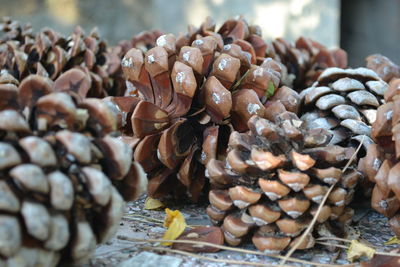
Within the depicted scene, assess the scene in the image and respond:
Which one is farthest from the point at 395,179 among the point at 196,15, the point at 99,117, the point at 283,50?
the point at 196,15

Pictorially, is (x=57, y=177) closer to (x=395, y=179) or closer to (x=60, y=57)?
(x=395, y=179)

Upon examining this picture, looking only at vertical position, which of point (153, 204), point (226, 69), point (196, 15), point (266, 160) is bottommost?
point (153, 204)

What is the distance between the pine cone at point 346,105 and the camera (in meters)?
0.74

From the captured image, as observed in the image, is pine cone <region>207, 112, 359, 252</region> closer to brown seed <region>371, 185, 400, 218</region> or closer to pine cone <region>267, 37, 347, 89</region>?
brown seed <region>371, 185, 400, 218</region>

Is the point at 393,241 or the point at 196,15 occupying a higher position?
the point at 196,15

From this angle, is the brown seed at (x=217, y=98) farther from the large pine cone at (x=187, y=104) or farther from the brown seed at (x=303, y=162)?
the brown seed at (x=303, y=162)

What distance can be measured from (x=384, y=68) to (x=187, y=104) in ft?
1.36

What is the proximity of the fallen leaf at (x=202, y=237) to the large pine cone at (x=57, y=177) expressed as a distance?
0.10m

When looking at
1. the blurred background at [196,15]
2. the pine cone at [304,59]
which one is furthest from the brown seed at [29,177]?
the blurred background at [196,15]

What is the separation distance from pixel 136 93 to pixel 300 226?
0.33 metres

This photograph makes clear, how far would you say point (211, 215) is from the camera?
2.09 feet

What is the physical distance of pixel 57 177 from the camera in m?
0.48

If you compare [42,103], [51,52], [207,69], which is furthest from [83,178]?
[51,52]

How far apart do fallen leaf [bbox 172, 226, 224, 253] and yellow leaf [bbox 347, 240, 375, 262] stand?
146 millimetres
